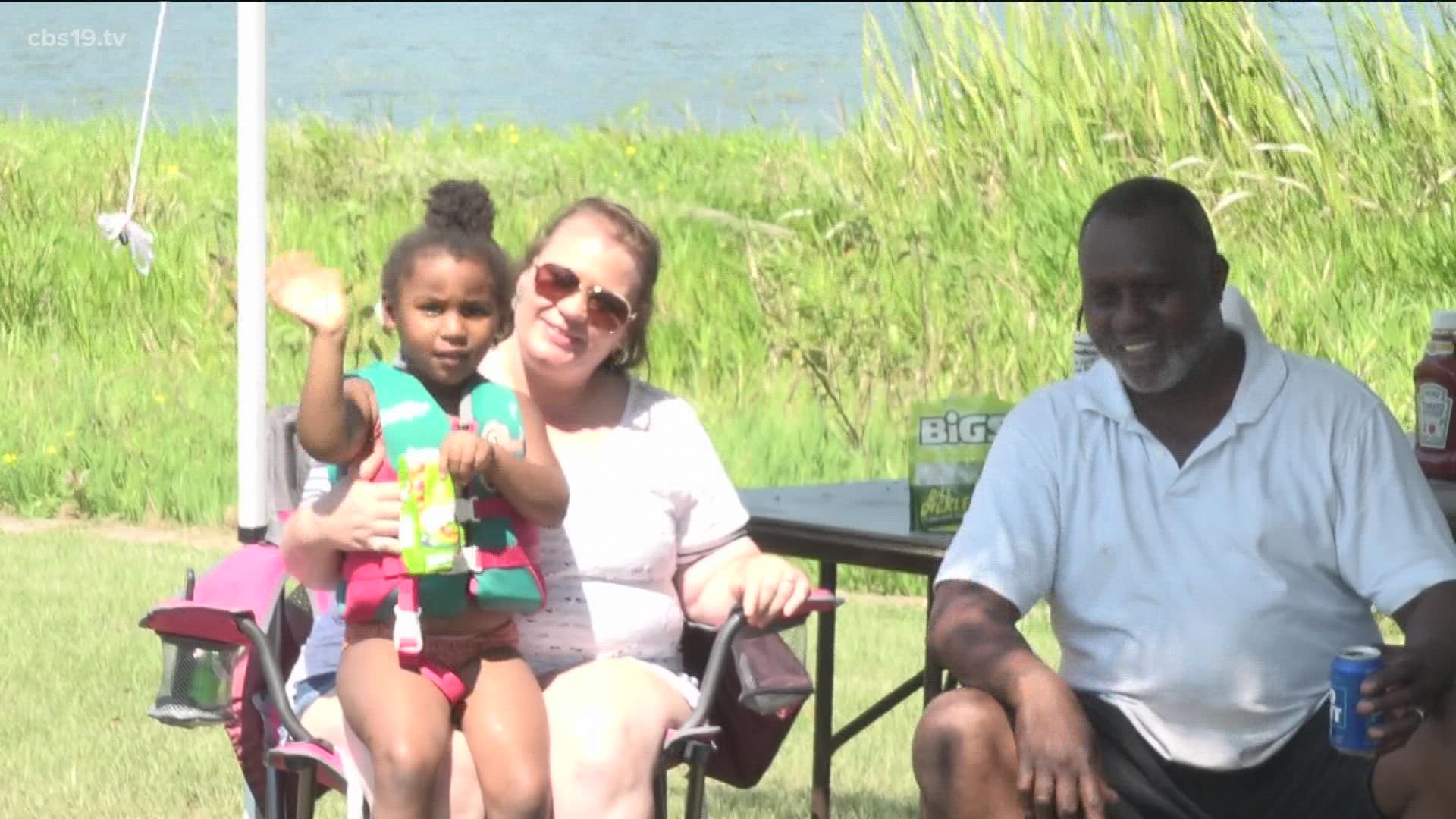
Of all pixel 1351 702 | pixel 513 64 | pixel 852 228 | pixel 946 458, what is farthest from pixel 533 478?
pixel 513 64

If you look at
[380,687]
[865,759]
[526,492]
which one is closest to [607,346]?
[526,492]

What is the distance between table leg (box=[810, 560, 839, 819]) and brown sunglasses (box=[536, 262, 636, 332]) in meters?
0.78

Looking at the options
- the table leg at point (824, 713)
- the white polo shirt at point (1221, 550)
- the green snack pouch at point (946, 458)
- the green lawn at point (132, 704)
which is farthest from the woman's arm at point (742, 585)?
the green lawn at point (132, 704)

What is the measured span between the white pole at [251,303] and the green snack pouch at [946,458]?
7.49 ft

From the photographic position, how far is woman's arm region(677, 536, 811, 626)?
3.30 meters

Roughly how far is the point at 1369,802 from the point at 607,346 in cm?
115

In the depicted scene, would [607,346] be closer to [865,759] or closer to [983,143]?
[865,759]

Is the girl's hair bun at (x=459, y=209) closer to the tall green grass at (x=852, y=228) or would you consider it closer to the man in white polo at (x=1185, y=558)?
the man in white polo at (x=1185, y=558)

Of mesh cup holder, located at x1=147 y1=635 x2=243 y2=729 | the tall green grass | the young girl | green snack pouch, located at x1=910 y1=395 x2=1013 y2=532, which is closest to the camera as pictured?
the young girl

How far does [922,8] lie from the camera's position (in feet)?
35.9

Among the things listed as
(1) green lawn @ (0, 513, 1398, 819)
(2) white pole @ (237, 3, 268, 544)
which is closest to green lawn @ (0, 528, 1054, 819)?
(1) green lawn @ (0, 513, 1398, 819)

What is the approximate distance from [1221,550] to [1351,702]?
0.33 metres

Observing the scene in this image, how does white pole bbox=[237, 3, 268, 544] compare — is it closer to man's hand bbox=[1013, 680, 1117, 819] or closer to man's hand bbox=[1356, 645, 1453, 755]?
man's hand bbox=[1013, 680, 1117, 819]

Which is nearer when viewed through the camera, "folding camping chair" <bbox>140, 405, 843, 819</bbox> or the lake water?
"folding camping chair" <bbox>140, 405, 843, 819</bbox>
